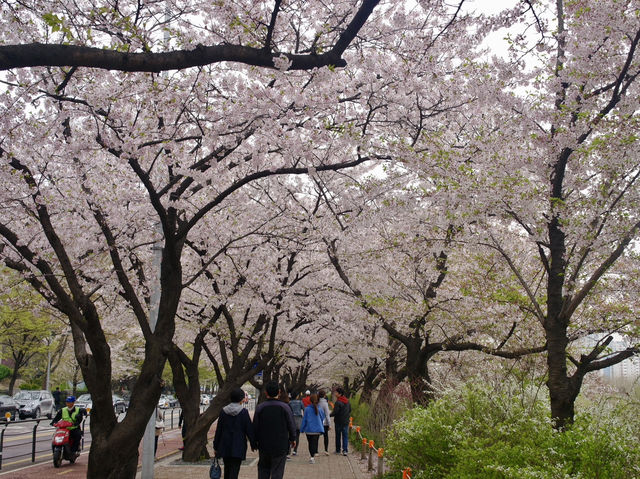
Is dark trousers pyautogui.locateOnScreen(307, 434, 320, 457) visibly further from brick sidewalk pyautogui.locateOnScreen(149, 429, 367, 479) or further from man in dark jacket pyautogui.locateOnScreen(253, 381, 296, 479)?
man in dark jacket pyautogui.locateOnScreen(253, 381, 296, 479)

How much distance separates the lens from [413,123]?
33.1 ft

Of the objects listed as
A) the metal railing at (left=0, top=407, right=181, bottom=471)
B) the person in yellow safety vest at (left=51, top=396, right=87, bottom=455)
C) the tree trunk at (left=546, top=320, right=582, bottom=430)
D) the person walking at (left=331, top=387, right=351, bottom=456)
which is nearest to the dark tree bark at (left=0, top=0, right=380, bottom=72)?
the tree trunk at (left=546, top=320, right=582, bottom=430)

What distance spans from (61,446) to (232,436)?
7478mm

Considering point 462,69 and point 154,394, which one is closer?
point 154,394

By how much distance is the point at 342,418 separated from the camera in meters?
16.4

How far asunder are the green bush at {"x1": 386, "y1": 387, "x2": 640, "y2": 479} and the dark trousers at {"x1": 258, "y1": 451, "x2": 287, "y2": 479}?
67.8 inches

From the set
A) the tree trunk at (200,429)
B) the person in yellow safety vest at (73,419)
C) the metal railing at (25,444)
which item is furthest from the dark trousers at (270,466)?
the person in yellow safety vest at (73,419)

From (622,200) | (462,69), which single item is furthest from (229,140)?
(622,200)

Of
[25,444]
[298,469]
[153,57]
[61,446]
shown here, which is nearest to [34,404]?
[25,444]

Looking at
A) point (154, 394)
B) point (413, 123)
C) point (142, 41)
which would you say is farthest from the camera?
point (413, 123)

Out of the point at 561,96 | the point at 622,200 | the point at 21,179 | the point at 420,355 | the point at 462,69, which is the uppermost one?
the point at 462,69

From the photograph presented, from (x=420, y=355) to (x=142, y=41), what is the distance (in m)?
10.3

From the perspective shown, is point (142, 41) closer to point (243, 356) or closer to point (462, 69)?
point (462, 69)

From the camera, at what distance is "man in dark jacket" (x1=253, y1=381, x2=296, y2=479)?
7.80 m
